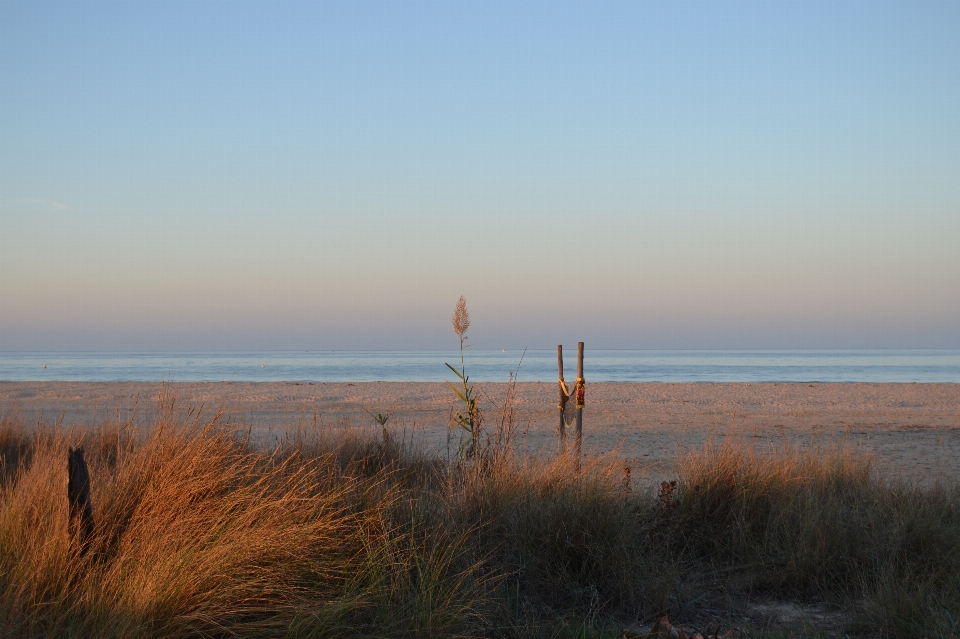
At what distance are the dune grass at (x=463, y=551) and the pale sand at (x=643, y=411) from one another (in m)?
1.18

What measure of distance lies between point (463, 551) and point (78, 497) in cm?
199

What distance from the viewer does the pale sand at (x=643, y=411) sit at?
11.5 m

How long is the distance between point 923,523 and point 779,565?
1.02 meters

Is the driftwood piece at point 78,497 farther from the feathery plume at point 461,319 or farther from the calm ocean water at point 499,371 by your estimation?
the calm ocean water at point 499,371

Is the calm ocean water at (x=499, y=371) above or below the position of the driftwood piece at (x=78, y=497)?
below

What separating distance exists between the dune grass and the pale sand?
3.86 ft

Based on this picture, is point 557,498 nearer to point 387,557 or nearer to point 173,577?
point 387,557

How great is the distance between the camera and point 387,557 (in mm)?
3947

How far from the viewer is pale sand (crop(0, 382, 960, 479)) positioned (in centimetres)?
1147

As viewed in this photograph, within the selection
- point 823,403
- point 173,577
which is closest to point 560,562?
point 173,577

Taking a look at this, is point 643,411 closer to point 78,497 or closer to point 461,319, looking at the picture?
point 461,319

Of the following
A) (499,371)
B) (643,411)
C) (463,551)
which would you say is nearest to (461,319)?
(463,551)

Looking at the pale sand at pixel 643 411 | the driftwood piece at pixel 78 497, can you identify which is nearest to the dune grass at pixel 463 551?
the driftwood piece at pixel 78 497

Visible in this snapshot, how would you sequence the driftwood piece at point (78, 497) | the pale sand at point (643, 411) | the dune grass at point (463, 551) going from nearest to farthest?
the dune grass at point (463, 551) → the driftwood piece at point (78, 497) → the pale sand at point (643, 411)
